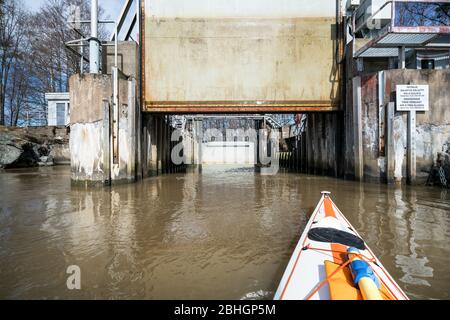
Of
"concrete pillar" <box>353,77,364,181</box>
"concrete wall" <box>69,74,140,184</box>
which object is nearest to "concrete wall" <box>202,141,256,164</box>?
"concrete pillar" <box>353,77,364,181</box>

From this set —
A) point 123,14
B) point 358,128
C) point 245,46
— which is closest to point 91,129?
point 123,14

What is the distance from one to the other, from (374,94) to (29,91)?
33.0m

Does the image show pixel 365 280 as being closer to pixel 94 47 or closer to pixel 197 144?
pixel 94 47

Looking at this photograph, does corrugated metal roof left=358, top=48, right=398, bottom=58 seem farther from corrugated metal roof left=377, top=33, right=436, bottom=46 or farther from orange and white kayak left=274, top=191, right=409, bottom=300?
orange and white kayak left=274, top=191, right=409, bottom=300

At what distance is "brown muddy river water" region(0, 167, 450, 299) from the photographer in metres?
3.02

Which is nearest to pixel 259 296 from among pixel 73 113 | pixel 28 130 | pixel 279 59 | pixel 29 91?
pixel 73 113

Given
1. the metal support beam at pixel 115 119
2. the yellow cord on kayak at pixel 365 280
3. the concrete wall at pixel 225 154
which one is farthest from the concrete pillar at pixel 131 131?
the concrete wall at pixel 225 154

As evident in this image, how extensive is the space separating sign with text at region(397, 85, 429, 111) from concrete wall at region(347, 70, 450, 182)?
19 centimetres

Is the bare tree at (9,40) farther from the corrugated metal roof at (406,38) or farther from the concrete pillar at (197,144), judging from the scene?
the corrugated metal roof at (406,38)

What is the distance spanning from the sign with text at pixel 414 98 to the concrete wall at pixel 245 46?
2.83m

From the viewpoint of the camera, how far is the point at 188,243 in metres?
4.39

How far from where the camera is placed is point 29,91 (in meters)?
30.5

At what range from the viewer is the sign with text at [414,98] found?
33.4ft
